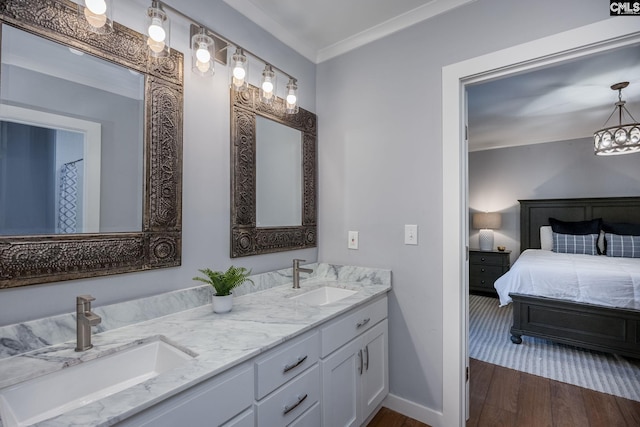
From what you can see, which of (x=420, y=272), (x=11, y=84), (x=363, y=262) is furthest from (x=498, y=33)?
(x=11, y=84)

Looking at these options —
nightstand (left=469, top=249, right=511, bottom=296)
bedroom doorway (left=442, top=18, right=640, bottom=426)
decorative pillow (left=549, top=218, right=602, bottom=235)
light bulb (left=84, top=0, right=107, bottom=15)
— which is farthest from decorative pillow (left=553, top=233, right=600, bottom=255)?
light bulb (left=84, top=0, right=107, bottom=15)

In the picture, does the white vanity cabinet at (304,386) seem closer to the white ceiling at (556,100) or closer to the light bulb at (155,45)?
the light bulb at (155,45)

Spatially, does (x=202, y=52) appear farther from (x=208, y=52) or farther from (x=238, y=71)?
(x=238, y=71)

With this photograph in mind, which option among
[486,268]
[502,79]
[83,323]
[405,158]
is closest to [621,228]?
[486,268]

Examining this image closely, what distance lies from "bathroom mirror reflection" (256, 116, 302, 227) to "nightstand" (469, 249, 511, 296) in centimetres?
394

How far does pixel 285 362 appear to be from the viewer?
3.76ft

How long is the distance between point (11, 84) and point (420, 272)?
1.97 m

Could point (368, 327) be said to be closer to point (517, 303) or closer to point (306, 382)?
point (306, 382)

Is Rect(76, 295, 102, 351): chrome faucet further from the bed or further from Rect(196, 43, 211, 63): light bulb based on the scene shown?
the bed

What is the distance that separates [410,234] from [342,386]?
929 millimetres

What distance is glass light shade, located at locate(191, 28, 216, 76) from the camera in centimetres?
138

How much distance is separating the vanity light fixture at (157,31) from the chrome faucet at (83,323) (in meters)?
0.98

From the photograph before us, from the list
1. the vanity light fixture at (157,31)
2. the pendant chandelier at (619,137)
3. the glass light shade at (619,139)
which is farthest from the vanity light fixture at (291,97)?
the glass light shade at (619,139)

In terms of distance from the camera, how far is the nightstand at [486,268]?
4688 millimetres
